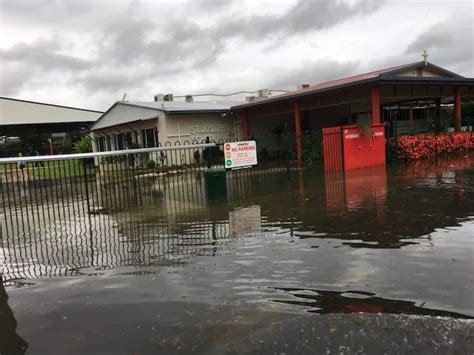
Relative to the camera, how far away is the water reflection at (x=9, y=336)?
3.99 m

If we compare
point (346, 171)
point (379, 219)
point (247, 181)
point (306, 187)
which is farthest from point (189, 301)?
point (346, 171)

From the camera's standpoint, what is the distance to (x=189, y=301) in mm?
4797

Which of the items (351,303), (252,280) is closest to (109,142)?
(252,280)

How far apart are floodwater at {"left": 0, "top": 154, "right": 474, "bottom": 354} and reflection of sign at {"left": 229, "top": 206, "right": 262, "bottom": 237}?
0.02 m

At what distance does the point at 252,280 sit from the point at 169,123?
876 inches

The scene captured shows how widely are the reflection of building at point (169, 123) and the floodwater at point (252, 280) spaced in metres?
16.8

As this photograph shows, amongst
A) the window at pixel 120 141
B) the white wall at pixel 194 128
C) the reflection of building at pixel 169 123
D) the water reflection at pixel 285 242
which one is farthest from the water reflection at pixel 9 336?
the window at pixel 120 141

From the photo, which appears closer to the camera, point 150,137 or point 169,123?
point 169,123

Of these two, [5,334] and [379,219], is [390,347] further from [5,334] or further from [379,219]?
[379,219]

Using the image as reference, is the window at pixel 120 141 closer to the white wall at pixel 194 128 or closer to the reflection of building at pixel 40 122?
the white wall at pixel 194 128

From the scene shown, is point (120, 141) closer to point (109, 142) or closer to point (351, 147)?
point (109, 142)

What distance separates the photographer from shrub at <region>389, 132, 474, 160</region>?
739 inches

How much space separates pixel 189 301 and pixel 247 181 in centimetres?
1080

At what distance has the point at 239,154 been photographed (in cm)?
1307
